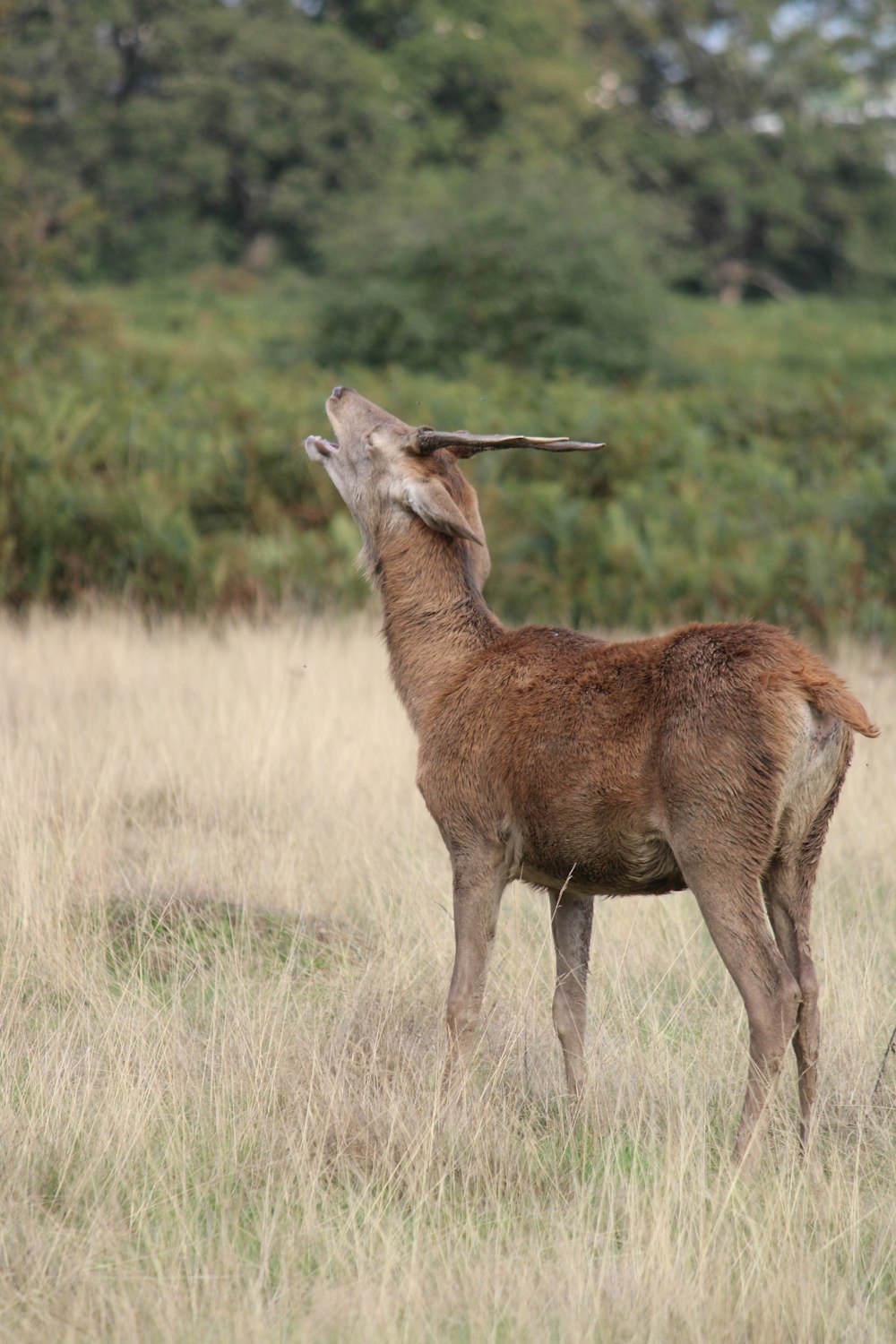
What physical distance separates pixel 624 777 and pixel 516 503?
9.72m

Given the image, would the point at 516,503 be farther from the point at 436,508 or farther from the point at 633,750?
the point at 633,750

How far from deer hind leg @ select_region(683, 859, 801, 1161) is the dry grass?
20cm

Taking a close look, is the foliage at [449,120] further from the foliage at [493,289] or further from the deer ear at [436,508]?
the deer ear at [436,508]

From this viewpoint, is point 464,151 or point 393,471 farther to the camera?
point 464,151

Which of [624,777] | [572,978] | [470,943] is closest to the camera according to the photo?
[624,777]

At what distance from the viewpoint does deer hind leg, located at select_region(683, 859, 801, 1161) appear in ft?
12.1

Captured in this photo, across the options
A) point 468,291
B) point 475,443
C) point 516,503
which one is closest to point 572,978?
point 475,443

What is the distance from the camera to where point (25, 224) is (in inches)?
747

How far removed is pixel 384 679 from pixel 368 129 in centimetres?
3503

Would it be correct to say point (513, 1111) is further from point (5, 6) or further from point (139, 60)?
point (139, 60)

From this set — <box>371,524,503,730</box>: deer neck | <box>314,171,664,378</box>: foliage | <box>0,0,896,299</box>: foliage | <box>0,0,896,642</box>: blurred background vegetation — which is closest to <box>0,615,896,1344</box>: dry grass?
<box>371,524,503,730</box>: deer neck

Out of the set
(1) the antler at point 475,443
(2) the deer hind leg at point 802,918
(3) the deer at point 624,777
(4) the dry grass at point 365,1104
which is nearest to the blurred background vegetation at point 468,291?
(4) the dry grass at point 365,1104

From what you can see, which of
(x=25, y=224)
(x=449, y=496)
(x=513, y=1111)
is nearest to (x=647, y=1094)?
(x=513, y=1111)

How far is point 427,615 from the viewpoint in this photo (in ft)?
15.2
